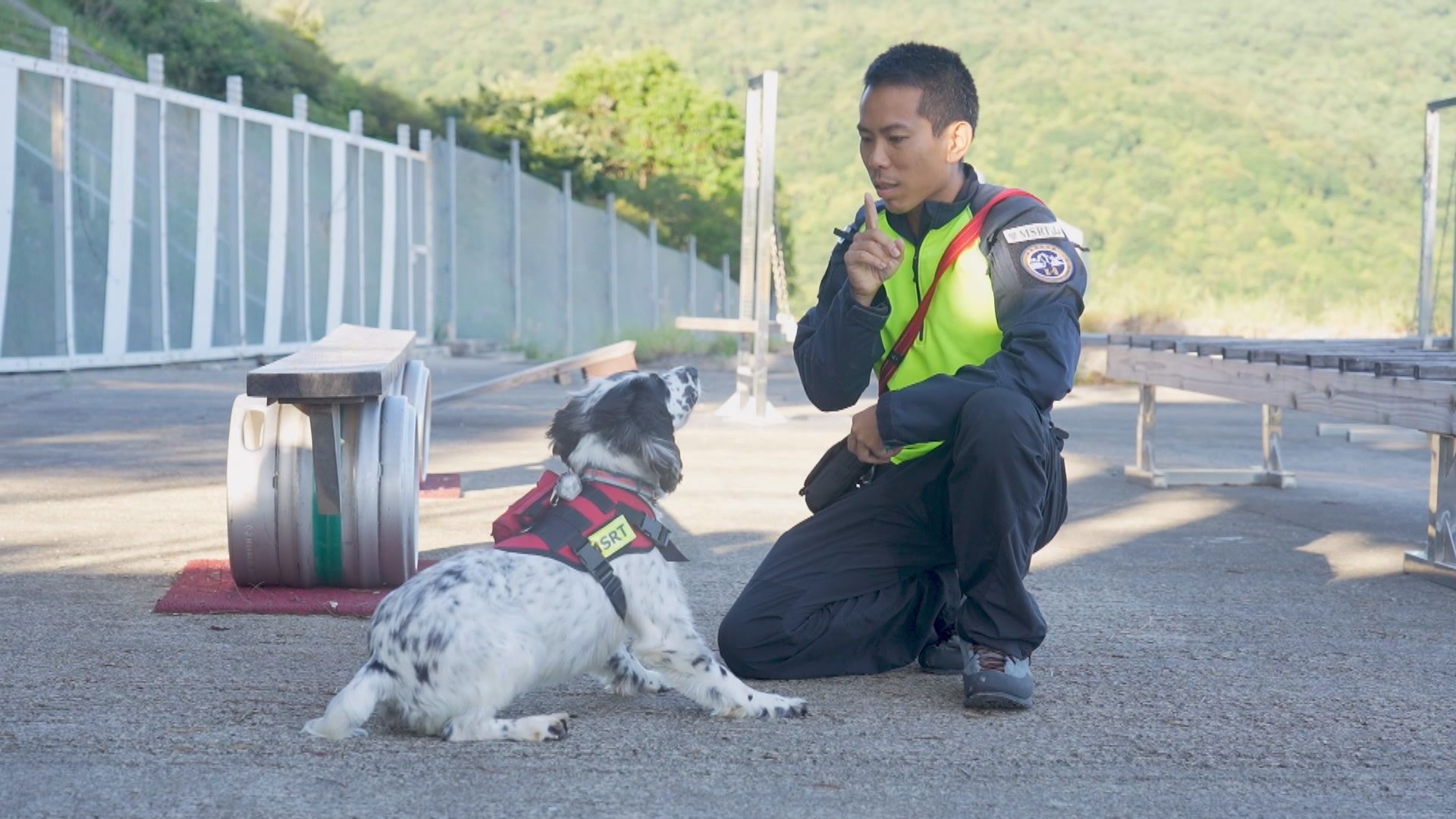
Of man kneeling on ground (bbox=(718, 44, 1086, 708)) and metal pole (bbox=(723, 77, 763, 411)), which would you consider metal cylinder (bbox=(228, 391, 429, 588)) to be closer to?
man kneeling on ground (bbox=(718, 44, 1086, 708))

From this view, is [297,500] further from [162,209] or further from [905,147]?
[162,209]

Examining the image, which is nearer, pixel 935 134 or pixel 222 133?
pixel 935 134

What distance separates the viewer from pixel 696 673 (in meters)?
3.64

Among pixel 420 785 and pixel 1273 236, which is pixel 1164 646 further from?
pixel 1273 236

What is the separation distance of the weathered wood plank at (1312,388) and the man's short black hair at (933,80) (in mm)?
2442

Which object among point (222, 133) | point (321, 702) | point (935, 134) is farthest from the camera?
point (222, 133)

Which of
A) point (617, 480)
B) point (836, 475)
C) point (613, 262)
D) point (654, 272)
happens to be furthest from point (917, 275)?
point (654, 272)

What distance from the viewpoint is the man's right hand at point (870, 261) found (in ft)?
12.8

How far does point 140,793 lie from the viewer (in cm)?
294

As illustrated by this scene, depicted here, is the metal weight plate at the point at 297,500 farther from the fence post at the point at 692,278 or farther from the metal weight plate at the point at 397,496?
the fence post at the point at 692,278

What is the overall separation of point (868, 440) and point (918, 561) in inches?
17.1

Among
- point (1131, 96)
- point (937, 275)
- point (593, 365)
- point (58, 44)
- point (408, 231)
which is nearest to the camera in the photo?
point (937, 275)

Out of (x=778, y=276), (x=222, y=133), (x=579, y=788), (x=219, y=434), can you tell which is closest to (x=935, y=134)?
(x=579, y=788)

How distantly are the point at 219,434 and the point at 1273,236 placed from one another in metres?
46.9
